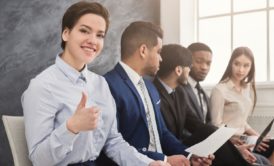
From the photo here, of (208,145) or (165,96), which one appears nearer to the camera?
(208,145)

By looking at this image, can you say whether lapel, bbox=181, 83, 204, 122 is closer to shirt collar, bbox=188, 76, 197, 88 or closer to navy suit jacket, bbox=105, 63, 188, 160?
shirt collar, bbox=188, 76, 197, 88

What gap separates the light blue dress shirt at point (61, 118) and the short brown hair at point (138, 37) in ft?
1.61

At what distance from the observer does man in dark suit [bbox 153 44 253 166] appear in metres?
2.51

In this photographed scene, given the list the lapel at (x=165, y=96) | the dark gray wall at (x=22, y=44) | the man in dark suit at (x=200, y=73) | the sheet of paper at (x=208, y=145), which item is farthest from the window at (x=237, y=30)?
the sheet of paper at (x=208, y=145)

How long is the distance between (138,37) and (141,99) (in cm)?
37

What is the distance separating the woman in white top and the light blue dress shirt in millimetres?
1495

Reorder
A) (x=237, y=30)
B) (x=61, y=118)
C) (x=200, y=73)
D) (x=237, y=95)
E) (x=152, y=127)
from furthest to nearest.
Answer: (x=237, y=30), (x=237, y=95), (x=200, y=73), (x=152, y=127), (x=61, y=118)

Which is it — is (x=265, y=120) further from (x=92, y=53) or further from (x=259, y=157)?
(x=92, y=53)

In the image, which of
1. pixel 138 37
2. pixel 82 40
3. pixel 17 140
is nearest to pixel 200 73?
pixel 138 37

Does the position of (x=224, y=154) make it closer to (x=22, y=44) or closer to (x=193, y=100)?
(x=193, y=100)

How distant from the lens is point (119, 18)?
11.4 ft

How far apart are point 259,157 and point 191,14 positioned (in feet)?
5.77

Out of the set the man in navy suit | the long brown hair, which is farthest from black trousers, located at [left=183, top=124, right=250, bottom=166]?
the long brown hair

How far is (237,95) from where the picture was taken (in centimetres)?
340
